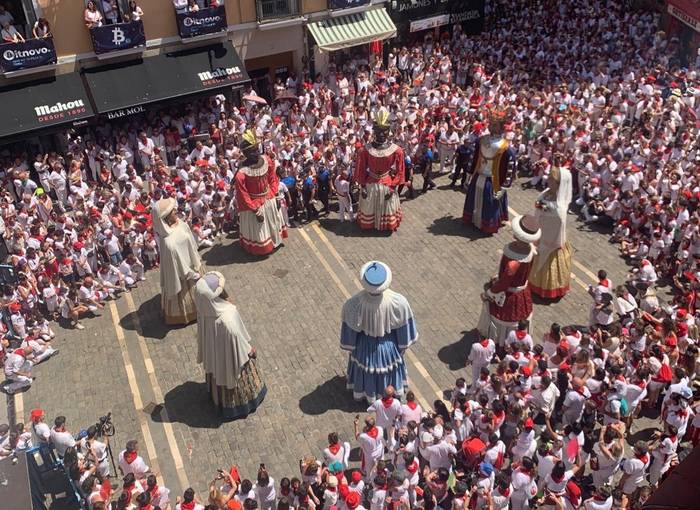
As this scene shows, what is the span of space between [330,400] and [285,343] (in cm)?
194

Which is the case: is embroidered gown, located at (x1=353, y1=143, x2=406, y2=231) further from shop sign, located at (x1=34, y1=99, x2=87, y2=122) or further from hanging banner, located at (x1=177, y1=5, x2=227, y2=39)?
shop sign, located at (x1=34, y1=99, x2=87, y2=122)

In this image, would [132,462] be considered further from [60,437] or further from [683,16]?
[683,16]

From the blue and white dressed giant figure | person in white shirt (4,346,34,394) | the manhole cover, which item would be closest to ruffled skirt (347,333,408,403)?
the blue and white dressed giant figure

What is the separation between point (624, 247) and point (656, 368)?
5.75 m

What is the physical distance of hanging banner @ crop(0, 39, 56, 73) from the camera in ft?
62.5

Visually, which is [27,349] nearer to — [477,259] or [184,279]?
[184,279]

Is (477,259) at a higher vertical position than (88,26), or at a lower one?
lower

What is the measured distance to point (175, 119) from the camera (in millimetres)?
22219

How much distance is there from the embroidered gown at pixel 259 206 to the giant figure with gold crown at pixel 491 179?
191 inches

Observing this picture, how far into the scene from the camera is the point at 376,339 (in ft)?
38.7

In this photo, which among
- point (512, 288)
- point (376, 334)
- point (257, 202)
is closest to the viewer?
point (376, 334)

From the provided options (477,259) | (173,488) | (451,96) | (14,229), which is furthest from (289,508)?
(451,96)

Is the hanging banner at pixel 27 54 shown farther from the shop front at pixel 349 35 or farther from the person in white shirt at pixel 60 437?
the person in white shirt at pixel 60 437

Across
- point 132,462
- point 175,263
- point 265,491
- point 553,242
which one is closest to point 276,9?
point 175,263
